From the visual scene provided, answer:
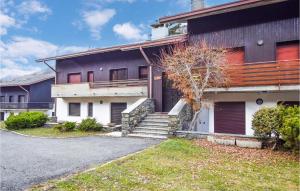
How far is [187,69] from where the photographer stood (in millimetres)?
13273

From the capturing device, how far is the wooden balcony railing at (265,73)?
40.0 feet

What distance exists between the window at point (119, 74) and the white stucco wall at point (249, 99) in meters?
7.23

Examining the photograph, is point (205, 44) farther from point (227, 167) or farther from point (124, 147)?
point (227, 167)

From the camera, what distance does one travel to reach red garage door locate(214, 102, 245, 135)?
47.8 ft

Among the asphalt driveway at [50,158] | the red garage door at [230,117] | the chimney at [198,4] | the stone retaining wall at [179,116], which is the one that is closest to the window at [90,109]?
the asphalt driveway at [50,158]

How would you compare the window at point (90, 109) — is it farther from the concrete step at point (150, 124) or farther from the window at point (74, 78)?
the concrete step at point (150, 124)

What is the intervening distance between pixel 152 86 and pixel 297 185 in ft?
40.4

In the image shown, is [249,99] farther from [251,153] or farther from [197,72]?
[251,153]

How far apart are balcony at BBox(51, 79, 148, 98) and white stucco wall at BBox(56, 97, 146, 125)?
0.77 meters

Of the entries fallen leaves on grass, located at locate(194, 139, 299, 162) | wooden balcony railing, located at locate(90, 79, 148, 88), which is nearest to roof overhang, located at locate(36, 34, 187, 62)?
wooden balcony railing, located at locate(90, 79, 148, 88)

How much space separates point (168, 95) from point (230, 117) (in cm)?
452

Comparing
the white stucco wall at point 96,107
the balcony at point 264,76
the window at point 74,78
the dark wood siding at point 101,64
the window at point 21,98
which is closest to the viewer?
the balcony at point 264,76

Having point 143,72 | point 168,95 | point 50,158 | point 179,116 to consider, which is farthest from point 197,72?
point 50,158

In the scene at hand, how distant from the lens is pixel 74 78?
22812 mm
